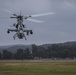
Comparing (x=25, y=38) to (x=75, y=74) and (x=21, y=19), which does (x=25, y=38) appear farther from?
(x=75, y=74)

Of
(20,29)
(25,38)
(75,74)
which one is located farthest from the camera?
(20,29)

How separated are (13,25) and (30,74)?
13.6m

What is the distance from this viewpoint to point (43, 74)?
68.9 metres

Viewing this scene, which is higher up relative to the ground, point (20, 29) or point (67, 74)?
point (20, 29)

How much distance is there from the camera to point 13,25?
79188mm

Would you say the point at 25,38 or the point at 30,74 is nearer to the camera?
the point at 30,74

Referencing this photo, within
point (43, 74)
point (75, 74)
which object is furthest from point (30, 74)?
point (75, 74)

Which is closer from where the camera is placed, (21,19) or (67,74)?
(67,74)

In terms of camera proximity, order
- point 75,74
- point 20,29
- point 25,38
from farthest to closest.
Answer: point 20,29 < point 25,38 < point 75,74

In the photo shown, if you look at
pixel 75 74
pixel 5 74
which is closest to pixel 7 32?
pixel 5 74

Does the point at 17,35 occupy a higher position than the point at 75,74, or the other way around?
the point at 17,35

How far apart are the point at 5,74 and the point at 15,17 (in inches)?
591

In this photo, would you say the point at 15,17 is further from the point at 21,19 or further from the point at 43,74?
the point at 43,74

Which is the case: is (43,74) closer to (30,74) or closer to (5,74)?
(30,74)
